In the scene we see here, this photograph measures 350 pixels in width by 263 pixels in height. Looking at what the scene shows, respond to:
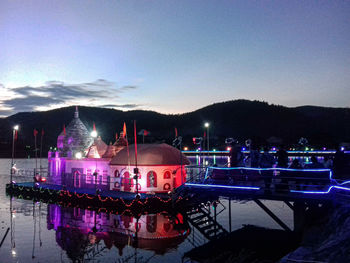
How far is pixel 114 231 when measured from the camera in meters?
24.0

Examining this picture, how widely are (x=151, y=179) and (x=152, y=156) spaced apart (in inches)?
89.4

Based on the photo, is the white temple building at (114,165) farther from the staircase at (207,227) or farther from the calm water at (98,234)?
the staircase at (207,227)

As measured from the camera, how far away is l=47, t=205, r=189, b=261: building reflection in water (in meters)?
20.5

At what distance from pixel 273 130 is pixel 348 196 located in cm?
19211

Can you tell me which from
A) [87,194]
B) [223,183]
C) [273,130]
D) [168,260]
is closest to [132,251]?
[168,260]

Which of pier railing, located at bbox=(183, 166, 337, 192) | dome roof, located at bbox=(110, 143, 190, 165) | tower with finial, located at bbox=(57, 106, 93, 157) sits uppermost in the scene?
tower with finial, located at bbox=(57, 106, 93, 157)

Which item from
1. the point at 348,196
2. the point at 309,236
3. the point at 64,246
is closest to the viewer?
the point at 348,196

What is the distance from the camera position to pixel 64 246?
21.0m

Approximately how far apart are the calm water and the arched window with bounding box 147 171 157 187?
5062mm

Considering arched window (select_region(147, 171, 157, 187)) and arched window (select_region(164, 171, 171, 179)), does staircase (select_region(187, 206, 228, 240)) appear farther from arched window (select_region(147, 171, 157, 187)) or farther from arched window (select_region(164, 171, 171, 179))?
arched window (select_region(147, 171, 157, 187))

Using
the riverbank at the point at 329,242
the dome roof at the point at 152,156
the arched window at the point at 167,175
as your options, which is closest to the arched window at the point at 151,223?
the arched window at the point at 167,175

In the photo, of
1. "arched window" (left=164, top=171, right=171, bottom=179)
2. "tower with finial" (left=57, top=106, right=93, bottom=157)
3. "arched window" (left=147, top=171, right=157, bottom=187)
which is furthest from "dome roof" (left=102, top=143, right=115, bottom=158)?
"arched window" (left=164, top=171, right=171, bottom=179)

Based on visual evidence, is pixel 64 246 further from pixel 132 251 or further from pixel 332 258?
pixel 332 258

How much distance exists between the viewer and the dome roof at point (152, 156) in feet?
110
